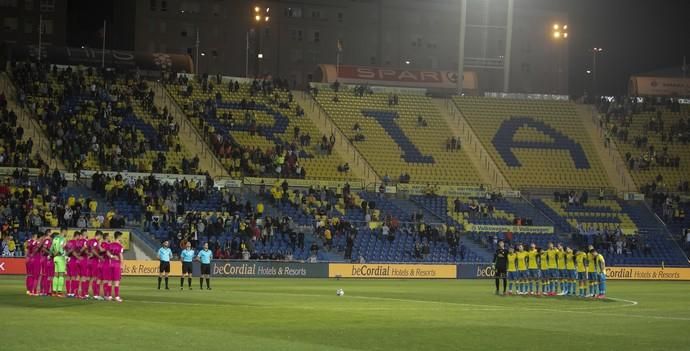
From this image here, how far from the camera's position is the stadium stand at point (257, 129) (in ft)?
235

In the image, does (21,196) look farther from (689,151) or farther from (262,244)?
(689,151)

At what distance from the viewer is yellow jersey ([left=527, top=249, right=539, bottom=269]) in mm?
42906

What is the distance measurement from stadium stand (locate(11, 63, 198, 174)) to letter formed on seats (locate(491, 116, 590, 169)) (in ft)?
80.4

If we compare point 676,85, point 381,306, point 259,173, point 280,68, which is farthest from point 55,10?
point 381,306

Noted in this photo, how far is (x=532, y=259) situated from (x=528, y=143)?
136 feet

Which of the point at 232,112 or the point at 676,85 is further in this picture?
the point at 676,85

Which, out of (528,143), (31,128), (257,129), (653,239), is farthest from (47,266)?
(528,143)

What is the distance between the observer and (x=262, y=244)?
203ft

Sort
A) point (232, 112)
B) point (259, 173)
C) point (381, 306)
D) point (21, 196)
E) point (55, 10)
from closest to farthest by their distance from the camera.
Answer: point (381, 306)
point (21, 196)
point (259, 173)
point (232, 112)
point (55, 10)

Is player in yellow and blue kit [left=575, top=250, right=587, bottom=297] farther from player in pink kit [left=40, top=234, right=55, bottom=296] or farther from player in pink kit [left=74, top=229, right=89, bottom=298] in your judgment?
player in pink kit [left=40, top=234, right=55, bottom=296]

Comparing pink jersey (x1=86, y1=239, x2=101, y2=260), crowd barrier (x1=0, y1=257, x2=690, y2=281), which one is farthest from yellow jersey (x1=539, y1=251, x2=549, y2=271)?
crowd barrier (x1=0, y1=257, x2=690, y2=281)

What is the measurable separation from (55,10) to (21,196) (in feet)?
207

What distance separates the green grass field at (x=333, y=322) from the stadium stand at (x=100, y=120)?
24.1m

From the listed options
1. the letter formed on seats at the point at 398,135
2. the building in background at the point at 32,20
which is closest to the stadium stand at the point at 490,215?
the letter formed on seats at the point at 398,135
